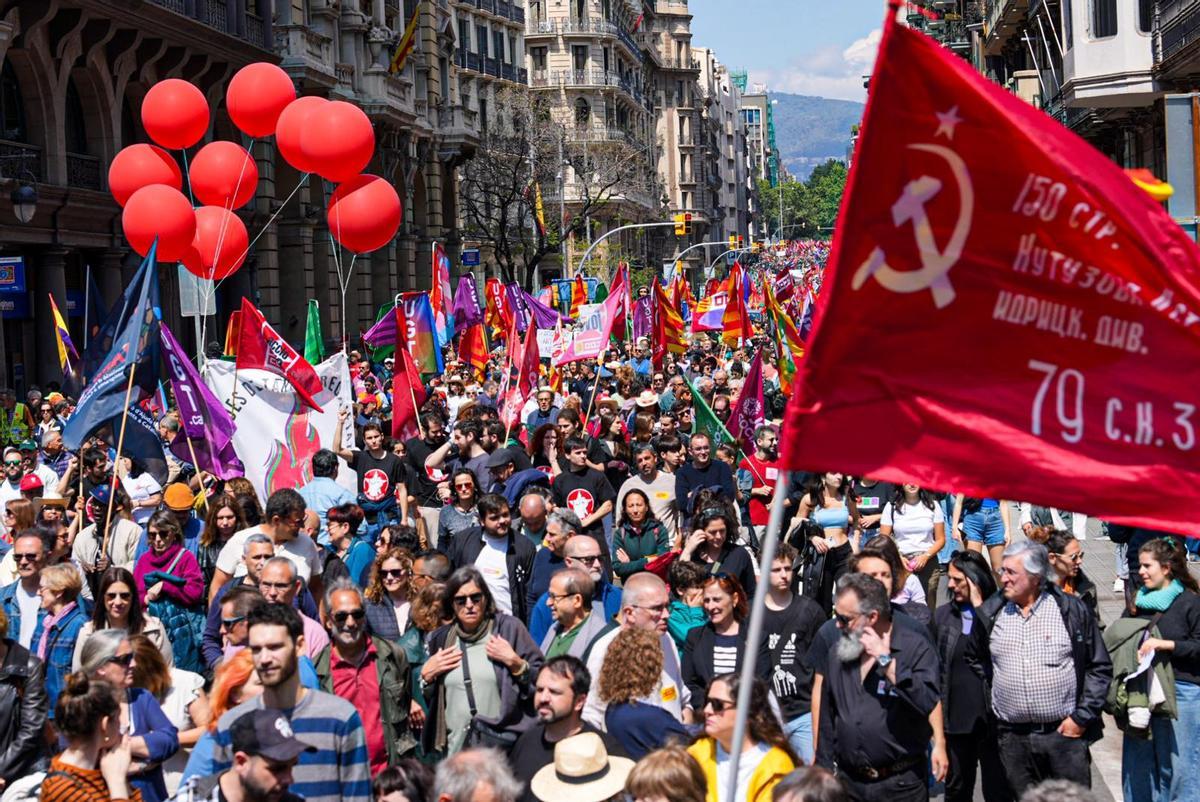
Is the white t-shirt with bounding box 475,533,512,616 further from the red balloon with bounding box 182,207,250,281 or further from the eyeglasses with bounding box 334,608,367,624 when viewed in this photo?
the red balloon with bounding box 182,207,250,281

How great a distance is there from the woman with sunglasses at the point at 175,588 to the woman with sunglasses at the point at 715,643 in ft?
9.40

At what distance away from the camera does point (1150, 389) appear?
14.3 ft

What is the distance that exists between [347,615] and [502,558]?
7.88 feet

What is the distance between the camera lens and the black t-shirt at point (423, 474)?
46.3 ft

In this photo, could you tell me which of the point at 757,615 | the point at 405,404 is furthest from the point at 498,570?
the point at 405,404

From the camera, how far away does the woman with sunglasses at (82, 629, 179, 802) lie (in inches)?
253

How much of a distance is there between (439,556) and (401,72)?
41561mm

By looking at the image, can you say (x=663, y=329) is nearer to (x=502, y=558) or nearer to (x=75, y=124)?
(x=75, y=124)

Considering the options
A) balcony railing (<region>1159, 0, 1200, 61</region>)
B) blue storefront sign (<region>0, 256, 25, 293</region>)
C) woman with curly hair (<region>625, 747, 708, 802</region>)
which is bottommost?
woman with curly hair (<region>625, 747, 708, 802</region>)

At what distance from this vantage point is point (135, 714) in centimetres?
667

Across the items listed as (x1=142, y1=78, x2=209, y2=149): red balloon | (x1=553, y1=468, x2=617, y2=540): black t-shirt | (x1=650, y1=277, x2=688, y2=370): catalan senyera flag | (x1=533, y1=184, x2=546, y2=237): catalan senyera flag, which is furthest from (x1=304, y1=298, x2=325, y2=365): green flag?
(x1=533, y1=184, x2=546, y2=237): catalan senyera flag

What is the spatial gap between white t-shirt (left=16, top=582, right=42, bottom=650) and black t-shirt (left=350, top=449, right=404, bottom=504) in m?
4.36

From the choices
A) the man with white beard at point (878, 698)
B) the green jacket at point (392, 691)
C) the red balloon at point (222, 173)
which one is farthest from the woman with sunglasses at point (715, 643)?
the red balloon at point (222, 173)

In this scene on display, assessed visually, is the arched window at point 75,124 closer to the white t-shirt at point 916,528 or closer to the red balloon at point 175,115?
the red balloon at point 175,115
